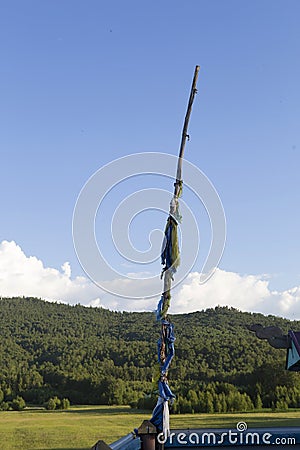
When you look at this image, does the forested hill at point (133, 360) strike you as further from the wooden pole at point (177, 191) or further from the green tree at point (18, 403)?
the wooden pole at point (177, 191)

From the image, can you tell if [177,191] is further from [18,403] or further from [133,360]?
[133,360]

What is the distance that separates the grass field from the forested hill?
3.29ft

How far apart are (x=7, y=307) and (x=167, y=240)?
30399 millimetres

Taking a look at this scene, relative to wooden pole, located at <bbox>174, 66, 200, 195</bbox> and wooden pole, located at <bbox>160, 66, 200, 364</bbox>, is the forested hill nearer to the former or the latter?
wooden pole, located at <bbox>160, 66, 200, 364</bbox>

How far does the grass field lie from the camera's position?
11.2 metres

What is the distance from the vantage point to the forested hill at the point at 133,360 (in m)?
15.2

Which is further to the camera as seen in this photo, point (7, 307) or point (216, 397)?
point (7, 307)

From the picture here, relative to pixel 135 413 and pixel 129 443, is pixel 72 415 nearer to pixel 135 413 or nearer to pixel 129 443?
pixel 135 413

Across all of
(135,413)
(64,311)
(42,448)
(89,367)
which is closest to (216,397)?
(135,413)

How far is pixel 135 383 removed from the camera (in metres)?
18.3

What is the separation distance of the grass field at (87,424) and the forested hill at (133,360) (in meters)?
1.00

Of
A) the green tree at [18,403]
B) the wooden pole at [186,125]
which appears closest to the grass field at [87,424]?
the green tree at [18,403]

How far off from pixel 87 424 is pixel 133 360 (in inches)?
274

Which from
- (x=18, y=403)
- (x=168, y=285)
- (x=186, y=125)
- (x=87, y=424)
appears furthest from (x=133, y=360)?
(x=186, y=125)
